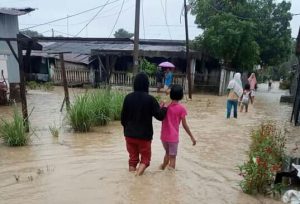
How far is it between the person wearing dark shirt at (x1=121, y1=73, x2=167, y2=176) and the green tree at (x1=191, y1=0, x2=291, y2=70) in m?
18.6

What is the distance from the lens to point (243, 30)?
941 inches

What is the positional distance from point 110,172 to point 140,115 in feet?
4.17

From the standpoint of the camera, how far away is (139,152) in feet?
18.1

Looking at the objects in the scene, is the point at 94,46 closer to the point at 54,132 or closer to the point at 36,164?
the point at 54,132

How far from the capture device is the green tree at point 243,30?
23.7 metres

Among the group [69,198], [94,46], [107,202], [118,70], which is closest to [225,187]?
[107,202]

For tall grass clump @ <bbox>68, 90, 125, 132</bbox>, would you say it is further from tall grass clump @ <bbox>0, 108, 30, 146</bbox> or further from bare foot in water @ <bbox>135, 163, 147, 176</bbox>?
bare foot in water @ <bbox>135, 163, 147, 176</bbox>

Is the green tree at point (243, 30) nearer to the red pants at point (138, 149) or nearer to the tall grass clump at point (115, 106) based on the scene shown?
the tall grass clump at point (115, 106)

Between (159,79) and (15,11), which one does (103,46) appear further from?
(15,11)

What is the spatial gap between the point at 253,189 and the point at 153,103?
1.76 meters

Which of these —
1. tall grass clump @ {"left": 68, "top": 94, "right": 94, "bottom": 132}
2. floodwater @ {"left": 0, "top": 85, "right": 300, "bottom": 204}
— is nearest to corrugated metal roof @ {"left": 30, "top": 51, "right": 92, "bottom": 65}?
floodwater @ {"left": 0, "top": 85, "right": 300, "bottom": 204}

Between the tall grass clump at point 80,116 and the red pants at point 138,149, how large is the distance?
3902 millimetres

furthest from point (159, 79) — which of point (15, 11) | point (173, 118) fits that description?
point (173, 118)

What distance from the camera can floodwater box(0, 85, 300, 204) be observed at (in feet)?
16.2
